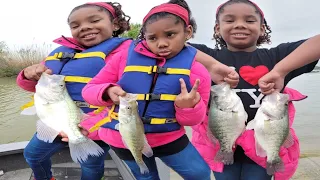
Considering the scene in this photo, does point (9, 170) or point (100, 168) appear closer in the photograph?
point (100, 168)

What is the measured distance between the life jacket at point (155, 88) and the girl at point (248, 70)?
1.05 ft

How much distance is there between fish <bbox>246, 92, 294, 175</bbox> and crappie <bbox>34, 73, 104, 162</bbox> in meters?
1.38

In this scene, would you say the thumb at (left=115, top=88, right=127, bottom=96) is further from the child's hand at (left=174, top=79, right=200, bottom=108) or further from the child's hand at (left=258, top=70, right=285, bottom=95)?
the child's hand at (left=258, top=70, right=285, bottom=95)

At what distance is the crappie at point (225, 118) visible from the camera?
2.38 metres

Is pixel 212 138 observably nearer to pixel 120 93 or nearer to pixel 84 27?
pixel 120 93

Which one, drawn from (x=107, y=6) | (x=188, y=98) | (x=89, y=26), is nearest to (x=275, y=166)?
(x=188, y=98)

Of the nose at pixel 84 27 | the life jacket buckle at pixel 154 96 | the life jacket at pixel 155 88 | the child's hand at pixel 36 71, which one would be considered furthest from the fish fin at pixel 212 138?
the nose at pixel 84 27

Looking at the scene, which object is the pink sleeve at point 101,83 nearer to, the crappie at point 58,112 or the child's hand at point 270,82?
the crappie at point 58,112

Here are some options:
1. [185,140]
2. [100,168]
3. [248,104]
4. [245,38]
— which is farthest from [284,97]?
[100,168]

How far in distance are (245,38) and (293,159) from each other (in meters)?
1.13

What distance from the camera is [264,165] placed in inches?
103

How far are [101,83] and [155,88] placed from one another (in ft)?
1.45

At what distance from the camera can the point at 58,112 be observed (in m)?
2.52

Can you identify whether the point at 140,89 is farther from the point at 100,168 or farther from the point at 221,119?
the point at 100,168
